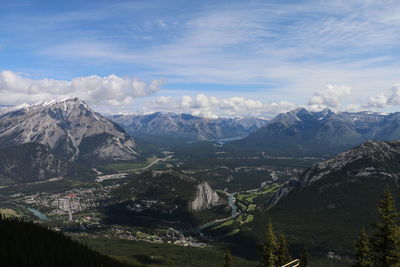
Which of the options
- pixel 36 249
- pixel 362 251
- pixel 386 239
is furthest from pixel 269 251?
pixel 36 249

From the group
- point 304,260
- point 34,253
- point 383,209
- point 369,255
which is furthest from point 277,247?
point 34,253

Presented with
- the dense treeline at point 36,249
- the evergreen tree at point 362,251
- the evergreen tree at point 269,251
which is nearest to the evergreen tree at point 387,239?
the evergreen tree at point 362,251

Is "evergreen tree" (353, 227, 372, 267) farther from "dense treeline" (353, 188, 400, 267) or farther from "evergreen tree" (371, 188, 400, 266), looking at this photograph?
"evergreen tree" (371, 188, 400, 266)

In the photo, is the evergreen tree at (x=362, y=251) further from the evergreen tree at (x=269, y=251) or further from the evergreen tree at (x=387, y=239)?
the evergreen tree at (x=269, y=251)

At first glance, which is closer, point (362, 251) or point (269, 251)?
point (362, 251)

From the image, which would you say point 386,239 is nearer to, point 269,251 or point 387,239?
point 387,239

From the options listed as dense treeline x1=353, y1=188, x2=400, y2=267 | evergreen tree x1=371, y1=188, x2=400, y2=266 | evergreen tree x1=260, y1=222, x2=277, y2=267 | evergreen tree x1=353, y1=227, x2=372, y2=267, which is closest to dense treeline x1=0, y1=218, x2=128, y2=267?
evergreen tree x1=260, y1=222, x2=277, y2=267

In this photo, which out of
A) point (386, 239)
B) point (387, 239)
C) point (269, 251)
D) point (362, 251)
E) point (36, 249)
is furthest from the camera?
point (36, 249)
